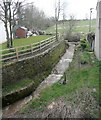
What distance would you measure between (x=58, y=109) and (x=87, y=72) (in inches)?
202

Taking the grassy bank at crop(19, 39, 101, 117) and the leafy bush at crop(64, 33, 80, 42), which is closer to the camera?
the grassy bank at crop(19, 39, 101, 117)

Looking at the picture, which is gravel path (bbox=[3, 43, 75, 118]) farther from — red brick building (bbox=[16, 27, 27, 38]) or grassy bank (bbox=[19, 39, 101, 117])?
red brick building (bbox=[16, 27, 27, 38])

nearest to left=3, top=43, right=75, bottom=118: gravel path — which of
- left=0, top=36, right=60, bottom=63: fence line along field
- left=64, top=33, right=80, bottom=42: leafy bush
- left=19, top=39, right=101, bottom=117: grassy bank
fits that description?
left=19, top=39, right=101, bottom=117: grassy bank

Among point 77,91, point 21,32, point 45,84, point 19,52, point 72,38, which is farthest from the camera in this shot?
point 72,38

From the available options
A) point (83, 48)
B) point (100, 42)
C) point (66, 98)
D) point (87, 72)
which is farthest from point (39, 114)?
point (83, 48)

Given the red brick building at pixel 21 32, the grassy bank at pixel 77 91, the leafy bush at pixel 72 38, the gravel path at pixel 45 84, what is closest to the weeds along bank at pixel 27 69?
the gravel path at pixel 45 84

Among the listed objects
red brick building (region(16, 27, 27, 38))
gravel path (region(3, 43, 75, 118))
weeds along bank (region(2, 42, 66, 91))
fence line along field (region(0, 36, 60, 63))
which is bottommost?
gravel path (region(3, 43, 75, 118))

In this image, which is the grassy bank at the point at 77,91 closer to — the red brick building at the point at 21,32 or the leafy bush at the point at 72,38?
the red brick building at the point at 21,32

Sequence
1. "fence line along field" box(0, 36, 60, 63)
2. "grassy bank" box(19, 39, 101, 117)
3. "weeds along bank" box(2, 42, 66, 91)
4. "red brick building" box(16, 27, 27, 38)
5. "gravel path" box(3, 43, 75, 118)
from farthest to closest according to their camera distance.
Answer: "red brick building" box(16, 27, 27, 38) < "fence line along field" box(0, 36, 60, 63) < "weeds along bank" box(2, 42, 66, 91) < "gravel path" box(3, 43, 75, 118) < "grassy bank" box(19, 39, 101, 117)

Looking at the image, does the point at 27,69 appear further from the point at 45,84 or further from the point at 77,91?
the point at 77,91

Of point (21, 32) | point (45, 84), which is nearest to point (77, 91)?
point (45, 84)

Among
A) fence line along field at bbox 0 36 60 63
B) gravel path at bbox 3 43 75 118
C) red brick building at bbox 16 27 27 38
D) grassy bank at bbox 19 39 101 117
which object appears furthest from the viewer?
red brick building at bbox 16 27 27 38

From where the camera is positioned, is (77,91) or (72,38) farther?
(72,38)

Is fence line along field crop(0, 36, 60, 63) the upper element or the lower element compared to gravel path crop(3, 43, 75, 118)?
Answer: upper
